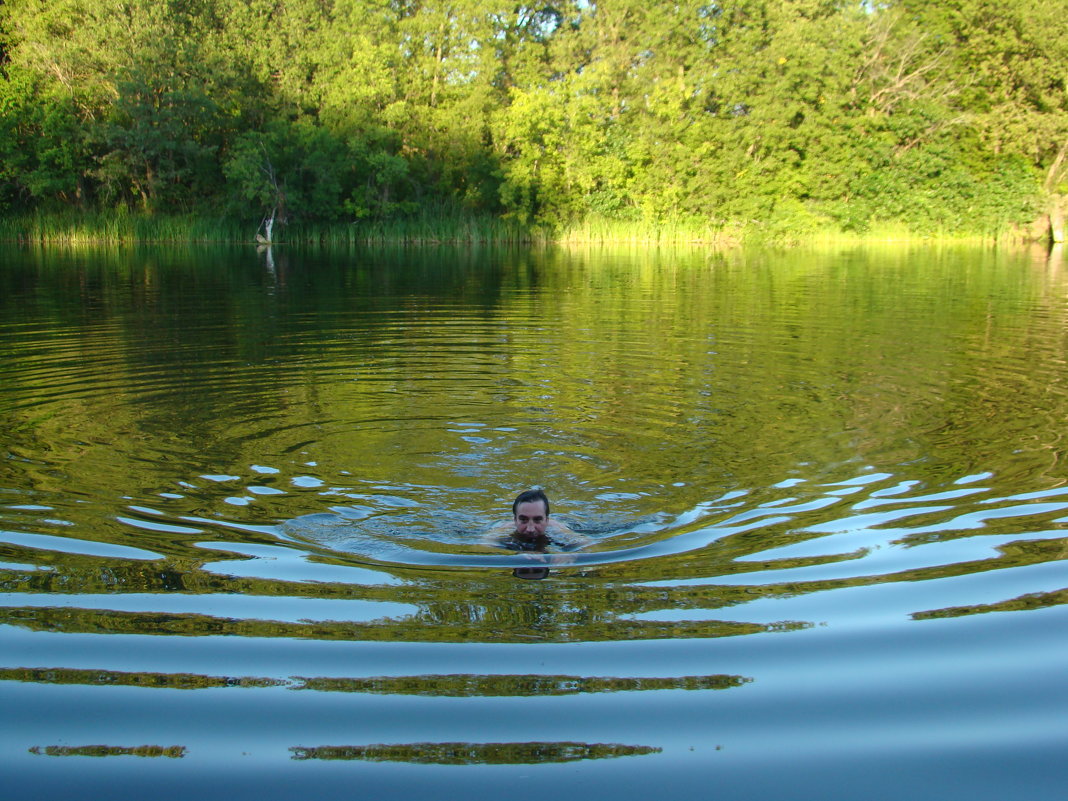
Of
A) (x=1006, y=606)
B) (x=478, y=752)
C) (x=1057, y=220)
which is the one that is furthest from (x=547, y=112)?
(x=478, y=752)

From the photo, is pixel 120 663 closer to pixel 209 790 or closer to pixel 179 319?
pixel 209 790

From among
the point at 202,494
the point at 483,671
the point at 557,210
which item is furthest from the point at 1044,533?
the point at 557,210

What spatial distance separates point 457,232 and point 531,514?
38.9 m

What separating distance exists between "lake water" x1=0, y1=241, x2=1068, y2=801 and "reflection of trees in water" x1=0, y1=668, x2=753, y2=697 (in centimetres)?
2

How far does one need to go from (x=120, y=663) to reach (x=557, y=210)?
4382 cm

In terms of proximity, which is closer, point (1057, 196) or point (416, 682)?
point (416, 682)

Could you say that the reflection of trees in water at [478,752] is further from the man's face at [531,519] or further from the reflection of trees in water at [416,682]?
the man's face at [531,519]

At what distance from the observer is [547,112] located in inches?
1778

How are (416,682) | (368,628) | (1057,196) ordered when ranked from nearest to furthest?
(416,682), (368,628), (1057,196)

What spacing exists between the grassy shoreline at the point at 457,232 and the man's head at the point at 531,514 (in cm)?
3720

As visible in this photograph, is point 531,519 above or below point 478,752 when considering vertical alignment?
above

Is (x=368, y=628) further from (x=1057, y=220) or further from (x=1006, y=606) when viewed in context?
(x=1057, y=220)

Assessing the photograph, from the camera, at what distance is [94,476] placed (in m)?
7.15

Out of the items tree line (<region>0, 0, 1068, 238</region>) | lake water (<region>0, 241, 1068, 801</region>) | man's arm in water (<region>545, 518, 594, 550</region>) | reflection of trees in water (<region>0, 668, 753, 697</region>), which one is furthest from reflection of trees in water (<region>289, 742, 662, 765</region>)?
tree line (<region>0, 0, 1068, 238</region>)
